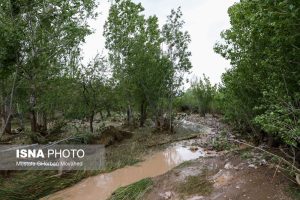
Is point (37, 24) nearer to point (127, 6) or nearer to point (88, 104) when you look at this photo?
point (88, 104)

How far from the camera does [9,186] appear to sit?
979 centimetres

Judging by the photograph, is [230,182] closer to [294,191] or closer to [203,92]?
[294,191]

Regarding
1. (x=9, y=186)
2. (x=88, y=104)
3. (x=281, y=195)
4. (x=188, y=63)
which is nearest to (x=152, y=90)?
(x=188, y=63)

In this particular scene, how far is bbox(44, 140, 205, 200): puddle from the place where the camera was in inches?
383

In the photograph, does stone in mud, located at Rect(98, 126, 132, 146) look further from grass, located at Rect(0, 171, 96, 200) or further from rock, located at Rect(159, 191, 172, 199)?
rock, located at Rect(159, 191, 172, 199)

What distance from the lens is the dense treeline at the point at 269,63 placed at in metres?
6.45

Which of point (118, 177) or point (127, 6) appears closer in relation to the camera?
point (118, 177)

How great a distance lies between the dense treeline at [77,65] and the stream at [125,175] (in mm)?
4138

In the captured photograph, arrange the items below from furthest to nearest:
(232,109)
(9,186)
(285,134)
→ 1. (232,109)
2. (9,186)
3. (285,134)

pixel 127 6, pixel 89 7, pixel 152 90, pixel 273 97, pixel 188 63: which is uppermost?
pixel 127 6

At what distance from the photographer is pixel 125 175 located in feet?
38.3

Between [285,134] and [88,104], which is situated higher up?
[88,104]

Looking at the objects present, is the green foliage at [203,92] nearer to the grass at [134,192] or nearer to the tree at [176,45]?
the tree at [176,45]

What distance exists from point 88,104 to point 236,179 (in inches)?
461
